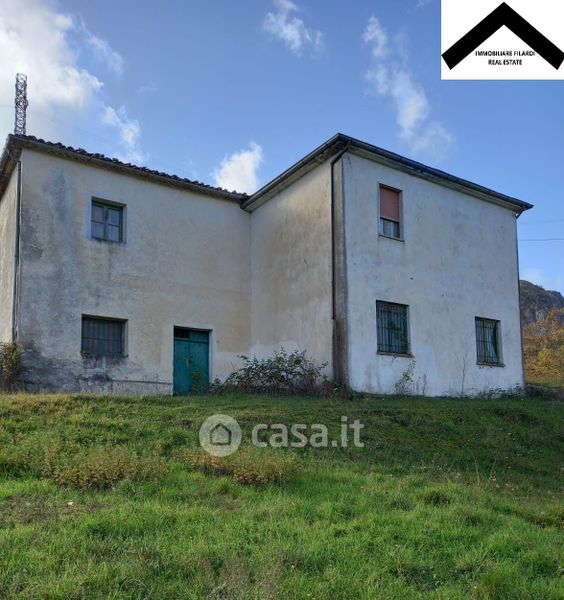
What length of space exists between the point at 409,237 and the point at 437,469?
28.6 ft

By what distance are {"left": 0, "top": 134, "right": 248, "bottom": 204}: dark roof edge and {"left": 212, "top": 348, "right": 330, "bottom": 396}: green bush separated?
5.09 metres

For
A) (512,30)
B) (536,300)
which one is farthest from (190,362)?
(536,300)

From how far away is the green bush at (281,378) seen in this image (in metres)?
13.7

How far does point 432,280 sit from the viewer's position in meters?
16.0

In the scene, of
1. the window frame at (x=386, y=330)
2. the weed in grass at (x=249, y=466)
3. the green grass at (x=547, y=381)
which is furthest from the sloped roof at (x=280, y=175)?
the weed in grass at (x=249, y=466)

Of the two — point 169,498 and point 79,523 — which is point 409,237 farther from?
point 79,523

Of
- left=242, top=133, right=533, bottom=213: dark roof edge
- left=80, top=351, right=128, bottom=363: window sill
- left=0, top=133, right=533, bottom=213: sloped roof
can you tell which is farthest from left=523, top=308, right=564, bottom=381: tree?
left=80, top=351, right=128, bottom=363: window sill

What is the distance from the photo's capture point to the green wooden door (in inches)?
620

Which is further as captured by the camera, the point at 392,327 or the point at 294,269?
the point at 294,269

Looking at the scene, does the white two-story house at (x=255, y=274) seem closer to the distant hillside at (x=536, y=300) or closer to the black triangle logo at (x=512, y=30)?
the black triangle logo at (x=512, y=30)

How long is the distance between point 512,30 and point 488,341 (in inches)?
369

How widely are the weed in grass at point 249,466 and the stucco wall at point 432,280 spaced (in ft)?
22.8

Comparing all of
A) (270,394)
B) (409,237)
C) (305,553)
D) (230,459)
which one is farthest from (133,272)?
(305,553)
